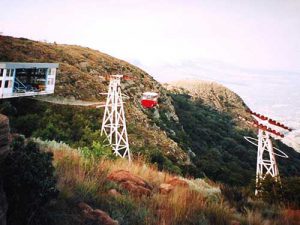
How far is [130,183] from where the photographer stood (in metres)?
6.25

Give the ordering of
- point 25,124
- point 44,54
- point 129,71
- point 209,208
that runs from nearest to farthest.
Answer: point 209,208 < point 25,124 < point 44,54 < point 129,71

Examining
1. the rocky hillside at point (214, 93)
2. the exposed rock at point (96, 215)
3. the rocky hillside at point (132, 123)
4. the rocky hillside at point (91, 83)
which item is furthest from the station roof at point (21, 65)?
the rocky hillside at point (214, 93)

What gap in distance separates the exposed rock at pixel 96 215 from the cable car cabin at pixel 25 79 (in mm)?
27098

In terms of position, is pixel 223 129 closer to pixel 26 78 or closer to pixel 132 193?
pixel 26 78

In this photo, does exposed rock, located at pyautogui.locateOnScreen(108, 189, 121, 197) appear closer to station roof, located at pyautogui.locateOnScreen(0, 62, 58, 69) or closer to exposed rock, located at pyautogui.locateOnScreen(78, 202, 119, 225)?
exposed rock, located at pyautogui.locateOnScreen(78, 202, 119, 225)

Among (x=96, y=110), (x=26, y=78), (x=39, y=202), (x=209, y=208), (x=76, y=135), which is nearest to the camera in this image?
(x=39, y=202)

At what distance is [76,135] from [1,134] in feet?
80.5

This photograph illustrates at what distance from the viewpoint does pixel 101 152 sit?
25.4 ft

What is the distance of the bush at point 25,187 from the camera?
3.92 meters

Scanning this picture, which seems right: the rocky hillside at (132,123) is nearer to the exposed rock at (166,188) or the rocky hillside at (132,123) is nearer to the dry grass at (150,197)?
the dry grass at (150,197)

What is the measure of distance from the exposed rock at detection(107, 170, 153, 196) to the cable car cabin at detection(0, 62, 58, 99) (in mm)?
25456

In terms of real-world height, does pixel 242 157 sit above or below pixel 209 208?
below

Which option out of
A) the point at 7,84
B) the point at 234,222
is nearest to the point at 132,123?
the point at 7,84

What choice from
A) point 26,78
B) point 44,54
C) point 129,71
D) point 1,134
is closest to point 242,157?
point 129,71
